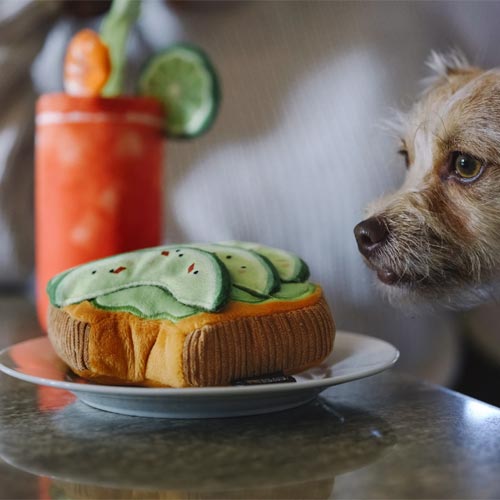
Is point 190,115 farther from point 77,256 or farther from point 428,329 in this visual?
point 428,329

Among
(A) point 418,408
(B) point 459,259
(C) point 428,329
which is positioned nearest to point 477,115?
(B) point 459,259

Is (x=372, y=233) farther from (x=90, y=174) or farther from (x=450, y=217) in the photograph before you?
(x=90, y=174)

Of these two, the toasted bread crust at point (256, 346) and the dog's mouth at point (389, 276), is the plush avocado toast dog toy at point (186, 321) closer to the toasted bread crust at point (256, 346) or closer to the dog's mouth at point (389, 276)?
the toasted bread crust at point (256, 346)

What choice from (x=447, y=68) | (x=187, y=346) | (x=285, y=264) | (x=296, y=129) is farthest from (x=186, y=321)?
(x=296, y=129)

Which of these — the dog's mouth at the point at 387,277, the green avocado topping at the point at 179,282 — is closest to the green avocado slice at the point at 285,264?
the green avocado topping at the point at 179,282

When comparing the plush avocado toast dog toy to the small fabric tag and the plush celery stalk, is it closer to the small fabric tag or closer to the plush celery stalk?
the small fabric tag

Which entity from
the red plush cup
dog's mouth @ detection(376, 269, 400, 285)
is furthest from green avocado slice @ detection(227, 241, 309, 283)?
the red plush cup
